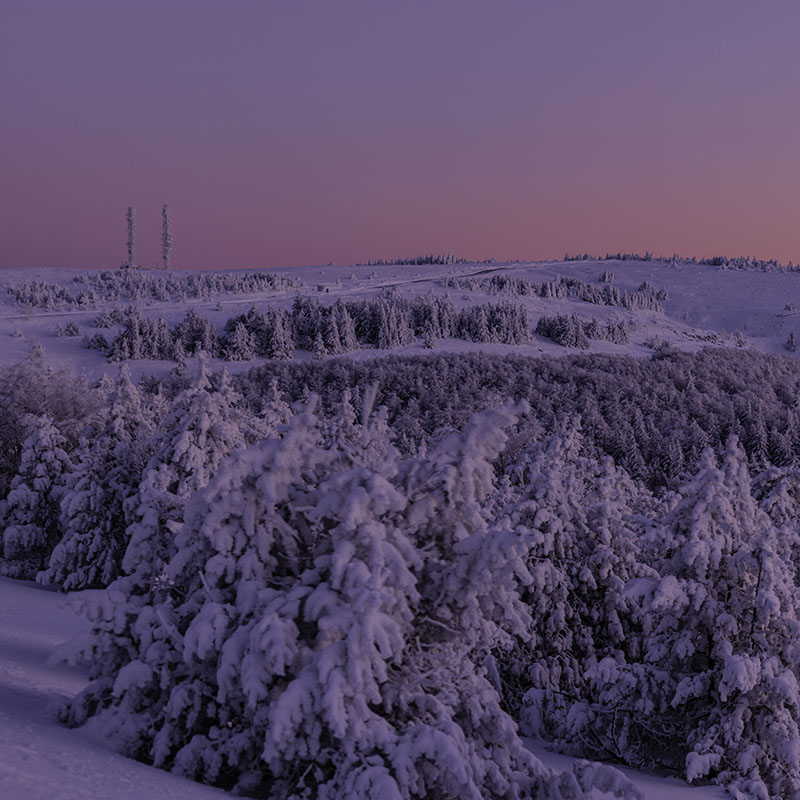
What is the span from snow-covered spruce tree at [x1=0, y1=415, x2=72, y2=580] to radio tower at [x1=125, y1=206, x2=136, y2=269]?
367 ft

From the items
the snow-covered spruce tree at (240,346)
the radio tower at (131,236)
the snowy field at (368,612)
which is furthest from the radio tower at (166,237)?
the snowy field at (368,612)

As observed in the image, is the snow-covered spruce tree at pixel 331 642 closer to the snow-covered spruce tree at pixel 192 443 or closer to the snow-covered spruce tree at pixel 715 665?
the snow-covered spruce tree at pixel 715 665

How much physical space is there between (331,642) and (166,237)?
139315 mm

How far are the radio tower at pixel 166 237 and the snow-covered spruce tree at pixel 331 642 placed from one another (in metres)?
134

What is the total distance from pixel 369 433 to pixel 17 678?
6.31 m

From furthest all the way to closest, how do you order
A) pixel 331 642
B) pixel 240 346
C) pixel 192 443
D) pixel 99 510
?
pixel 240 346, pixel 99 510, pixel 192 443, pixel 331 642

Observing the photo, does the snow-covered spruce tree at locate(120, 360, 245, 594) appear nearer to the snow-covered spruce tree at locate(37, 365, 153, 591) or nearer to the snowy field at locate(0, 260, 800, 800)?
the snowy field at locate(0, 260, 800, 800)

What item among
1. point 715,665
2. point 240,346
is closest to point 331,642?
point 715,665

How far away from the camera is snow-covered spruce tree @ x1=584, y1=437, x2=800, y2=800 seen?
13070mm

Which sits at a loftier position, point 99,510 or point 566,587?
point 99,510

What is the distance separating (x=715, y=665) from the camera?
14281 millimetres

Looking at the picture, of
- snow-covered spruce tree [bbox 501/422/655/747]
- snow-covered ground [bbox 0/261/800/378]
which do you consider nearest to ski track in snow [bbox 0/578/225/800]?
snow-covered spruce tree [bbox 501/422/655/747]

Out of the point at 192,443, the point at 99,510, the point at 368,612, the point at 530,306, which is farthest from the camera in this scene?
the point at 530,306

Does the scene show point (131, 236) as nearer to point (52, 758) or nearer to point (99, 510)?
point (99, 510)
